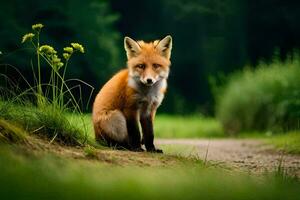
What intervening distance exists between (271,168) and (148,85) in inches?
70.2

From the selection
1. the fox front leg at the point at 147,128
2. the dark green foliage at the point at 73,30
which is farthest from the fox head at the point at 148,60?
the dark green foliage at the point at 73,30

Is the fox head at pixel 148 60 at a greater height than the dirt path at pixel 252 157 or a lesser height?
greater

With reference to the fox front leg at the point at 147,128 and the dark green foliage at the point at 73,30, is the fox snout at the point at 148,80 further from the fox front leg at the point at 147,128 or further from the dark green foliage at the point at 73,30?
the dark green foliage at the point at 73,30

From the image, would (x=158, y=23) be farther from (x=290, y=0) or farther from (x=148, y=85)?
(x=148, y=85)

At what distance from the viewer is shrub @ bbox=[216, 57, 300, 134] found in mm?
15789

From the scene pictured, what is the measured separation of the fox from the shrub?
22.7 ft

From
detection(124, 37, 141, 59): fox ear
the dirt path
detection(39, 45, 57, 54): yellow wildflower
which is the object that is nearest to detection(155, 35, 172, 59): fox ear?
detection(124, 37, 141, 59): fox ear

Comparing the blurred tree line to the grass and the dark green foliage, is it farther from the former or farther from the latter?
the grass

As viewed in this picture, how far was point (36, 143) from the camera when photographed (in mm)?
6477

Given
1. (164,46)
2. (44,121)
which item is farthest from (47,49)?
(164,46)

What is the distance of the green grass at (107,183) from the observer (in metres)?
4.30

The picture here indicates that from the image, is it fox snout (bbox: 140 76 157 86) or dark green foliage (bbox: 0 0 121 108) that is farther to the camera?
dark green foliage (bbox: 0 0 121 108)

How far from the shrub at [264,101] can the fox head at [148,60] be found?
689 cm

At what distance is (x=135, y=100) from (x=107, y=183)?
3389mm
